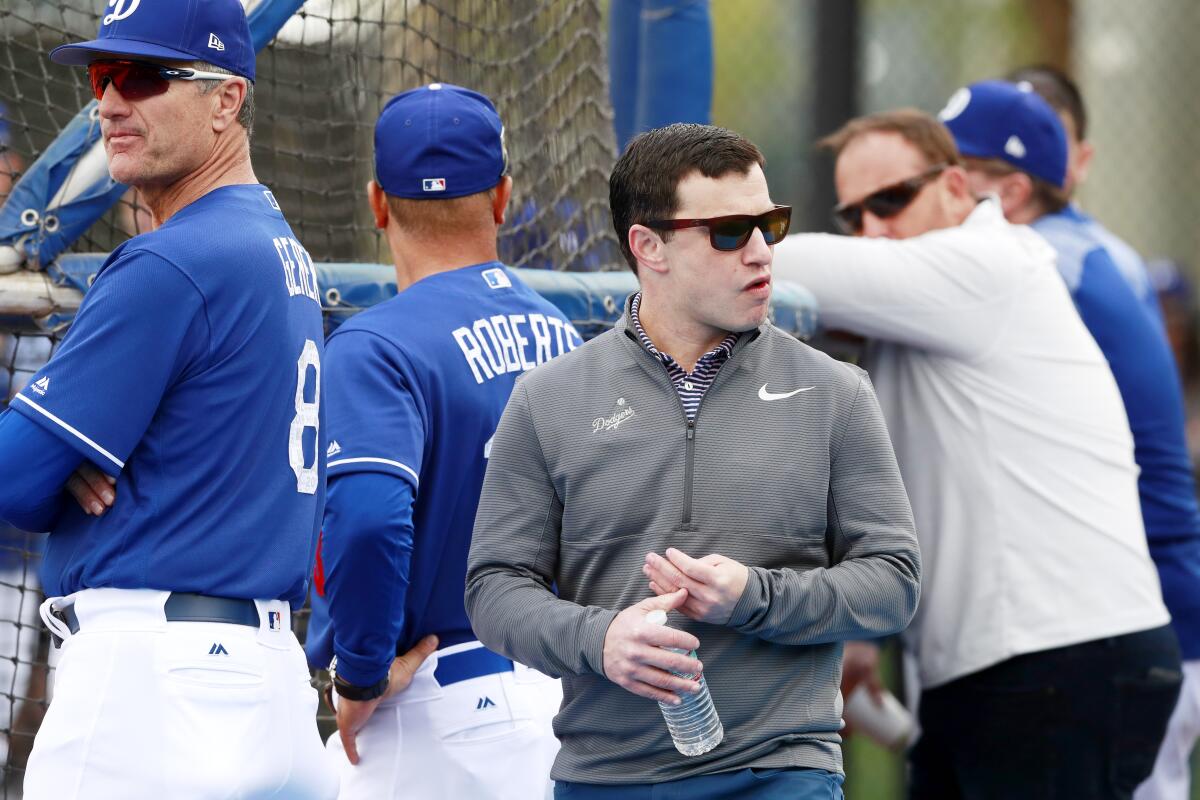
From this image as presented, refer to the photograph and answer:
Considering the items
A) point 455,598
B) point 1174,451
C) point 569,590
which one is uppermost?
point 569,590

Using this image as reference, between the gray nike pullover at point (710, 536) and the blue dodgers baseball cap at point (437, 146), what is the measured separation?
2.46 feet

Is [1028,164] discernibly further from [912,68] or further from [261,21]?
[912,68]

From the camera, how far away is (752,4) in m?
9.35

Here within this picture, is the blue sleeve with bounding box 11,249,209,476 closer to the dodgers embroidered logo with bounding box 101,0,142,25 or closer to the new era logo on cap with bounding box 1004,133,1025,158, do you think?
the dodgers embroidered logo with bounding box 101,0,142,25

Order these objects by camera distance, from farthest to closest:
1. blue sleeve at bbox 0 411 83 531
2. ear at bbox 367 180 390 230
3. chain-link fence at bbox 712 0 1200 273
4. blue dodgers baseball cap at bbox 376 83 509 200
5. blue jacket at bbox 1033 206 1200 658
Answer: chain-link fence at bbox 712 0 1200 273 → blue jacket at bbox 1033 206 1200 658 → ear at bbox 367 180 390 230 → blue dodgers baseball cap at bbox 376 83 509 200 → blue sleeve at bbox 0 411 83 531

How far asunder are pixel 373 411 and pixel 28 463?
26.4 inches

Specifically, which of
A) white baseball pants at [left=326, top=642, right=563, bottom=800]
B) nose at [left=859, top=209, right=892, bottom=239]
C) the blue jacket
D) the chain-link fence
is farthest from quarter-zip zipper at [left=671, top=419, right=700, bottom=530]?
the chain-link fence

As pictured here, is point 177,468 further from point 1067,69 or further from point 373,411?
point 1067,69

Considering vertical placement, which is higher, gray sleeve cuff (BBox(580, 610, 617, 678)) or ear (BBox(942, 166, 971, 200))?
ear (BBox(942, 166, 971, 200))

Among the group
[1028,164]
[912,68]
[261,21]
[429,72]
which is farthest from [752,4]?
[261,21]

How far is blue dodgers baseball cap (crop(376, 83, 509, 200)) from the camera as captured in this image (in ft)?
10.3

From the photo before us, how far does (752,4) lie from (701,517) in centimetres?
740

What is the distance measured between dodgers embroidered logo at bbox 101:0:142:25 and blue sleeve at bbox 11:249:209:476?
470mm

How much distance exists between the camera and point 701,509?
2441 mm
